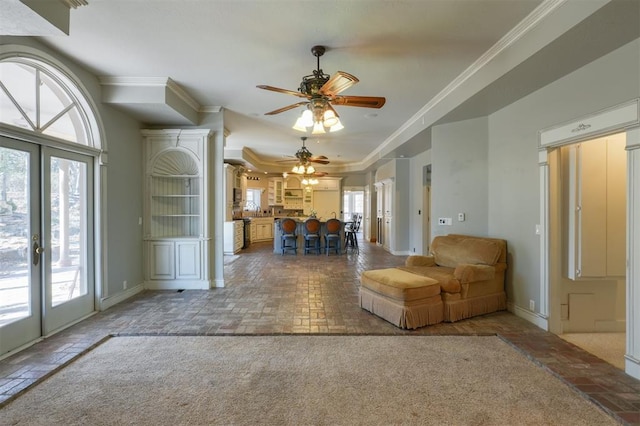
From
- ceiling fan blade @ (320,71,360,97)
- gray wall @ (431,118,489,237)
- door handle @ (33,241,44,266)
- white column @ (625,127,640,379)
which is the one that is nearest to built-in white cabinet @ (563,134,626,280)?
white column @ (625,127,640,379)

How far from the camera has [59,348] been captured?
2877 millimetres

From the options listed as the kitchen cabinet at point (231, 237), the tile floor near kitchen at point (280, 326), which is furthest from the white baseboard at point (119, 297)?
the kitchen cabinet at point (231, 237)

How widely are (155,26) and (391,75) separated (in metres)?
2.57

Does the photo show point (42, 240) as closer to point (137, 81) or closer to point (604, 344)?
point (137, 81)

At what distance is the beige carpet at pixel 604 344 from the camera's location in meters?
2.76

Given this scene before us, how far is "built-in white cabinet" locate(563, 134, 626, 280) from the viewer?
316 centimetres

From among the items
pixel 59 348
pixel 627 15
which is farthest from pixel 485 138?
pixel 59 348

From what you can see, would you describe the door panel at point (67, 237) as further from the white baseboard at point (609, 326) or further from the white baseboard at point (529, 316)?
the white baseboard at point (609, 326)

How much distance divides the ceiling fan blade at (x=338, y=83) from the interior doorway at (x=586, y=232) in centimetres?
241

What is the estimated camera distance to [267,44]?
304 cm

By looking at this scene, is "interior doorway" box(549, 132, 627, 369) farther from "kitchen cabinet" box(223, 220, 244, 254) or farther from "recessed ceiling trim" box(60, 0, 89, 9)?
"kitchen cabinet" box(223, 220, 244, 254)

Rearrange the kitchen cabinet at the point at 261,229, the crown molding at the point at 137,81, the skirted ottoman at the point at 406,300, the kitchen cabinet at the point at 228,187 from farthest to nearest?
1. the kitchen cabinet at the point at 261,229
2. the kitchen cabinet at the point at 228,187
3. the crown molding at the point at 137,81
4. the skirted ottoman at the point at 406,300

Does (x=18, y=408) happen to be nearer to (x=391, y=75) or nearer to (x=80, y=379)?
(x=80, y=379)

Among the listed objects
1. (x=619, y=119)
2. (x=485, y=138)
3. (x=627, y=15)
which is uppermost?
(x=627, y=15)
